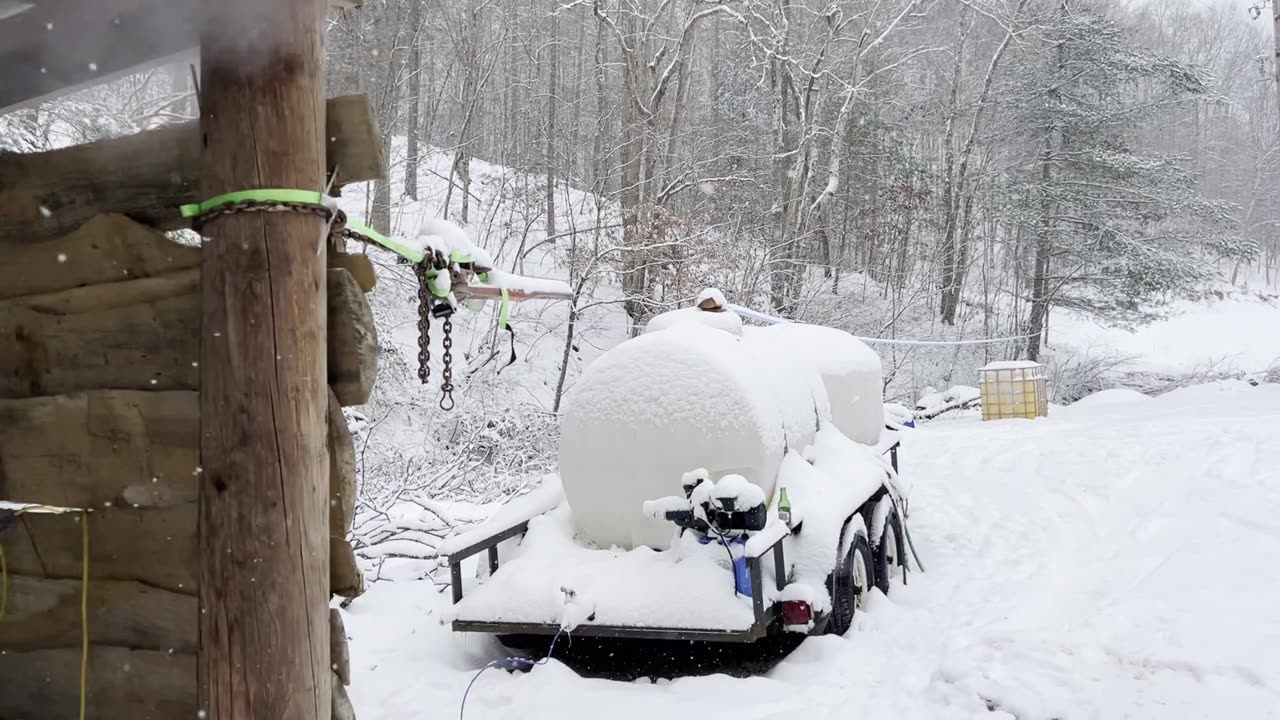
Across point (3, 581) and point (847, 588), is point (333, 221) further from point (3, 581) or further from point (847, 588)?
point (847, 588)

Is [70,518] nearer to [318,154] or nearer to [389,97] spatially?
[318,154]

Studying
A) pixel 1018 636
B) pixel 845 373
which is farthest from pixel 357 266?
pixel 845 373

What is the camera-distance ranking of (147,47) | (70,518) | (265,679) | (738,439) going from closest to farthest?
1. (265,679)
2. (70,518)
3. (147,47)
4. (738,439)

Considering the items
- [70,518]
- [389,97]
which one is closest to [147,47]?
[70,518]

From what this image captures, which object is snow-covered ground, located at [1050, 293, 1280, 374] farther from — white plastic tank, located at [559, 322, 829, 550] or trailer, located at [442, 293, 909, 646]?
white plastic tank, located at [559, 322, 829, 550]

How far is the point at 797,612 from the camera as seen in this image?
530 cm

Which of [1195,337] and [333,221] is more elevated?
[333,221]

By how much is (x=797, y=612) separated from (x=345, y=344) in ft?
11.6

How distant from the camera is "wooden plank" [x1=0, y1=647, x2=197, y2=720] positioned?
8.41ft

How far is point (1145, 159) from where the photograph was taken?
25.7 metres

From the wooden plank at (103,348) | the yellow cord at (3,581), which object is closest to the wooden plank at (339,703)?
the wooden plank at (103,348)

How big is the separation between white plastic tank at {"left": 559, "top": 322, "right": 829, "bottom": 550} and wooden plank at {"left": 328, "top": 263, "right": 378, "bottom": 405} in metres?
3.29

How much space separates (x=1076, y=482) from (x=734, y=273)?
970cm

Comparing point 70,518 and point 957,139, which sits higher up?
point 957,139
